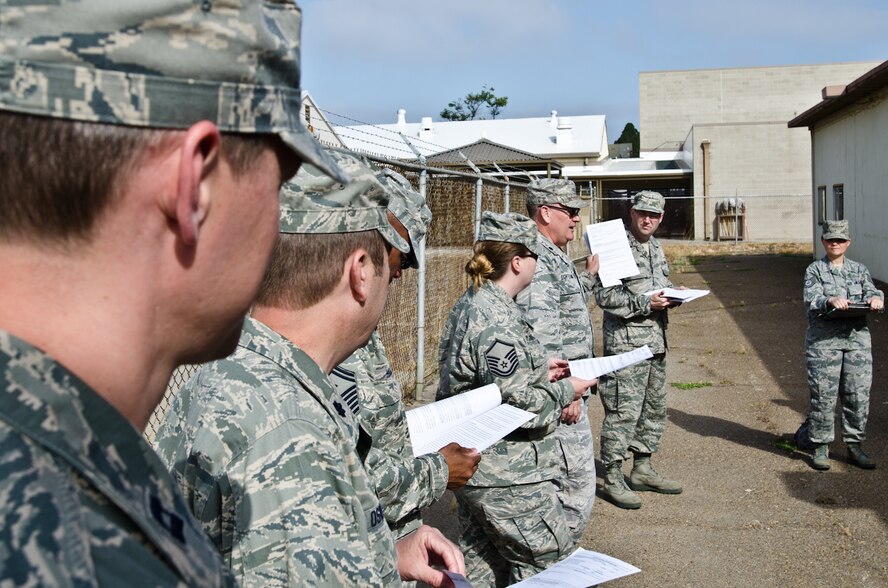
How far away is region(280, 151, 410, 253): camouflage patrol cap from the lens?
189 cm

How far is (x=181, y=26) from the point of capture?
2.89ft

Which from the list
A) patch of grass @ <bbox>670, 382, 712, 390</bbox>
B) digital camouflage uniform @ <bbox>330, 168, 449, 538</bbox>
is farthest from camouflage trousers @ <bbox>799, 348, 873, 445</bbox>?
digital camouflage uniform @ <bbox>330, 168, 449, 538</bbox>

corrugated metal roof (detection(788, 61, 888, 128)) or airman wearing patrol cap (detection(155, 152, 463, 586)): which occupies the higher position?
corrugated metal roof (detection(788, 61, 888, 128))

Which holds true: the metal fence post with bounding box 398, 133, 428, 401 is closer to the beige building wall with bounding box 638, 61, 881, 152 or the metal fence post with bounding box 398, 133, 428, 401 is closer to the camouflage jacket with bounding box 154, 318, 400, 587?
the camouflage jacket with bounding box 154, 318, 400, 587

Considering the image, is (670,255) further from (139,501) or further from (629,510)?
(139,501)

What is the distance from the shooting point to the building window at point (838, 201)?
802 inches

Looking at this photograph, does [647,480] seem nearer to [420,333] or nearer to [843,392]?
[843,392]

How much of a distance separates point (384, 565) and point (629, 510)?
4.68 meters

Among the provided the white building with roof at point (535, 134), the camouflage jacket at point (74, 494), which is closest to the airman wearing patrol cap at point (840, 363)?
the camouflage jacket at point (74, 494)

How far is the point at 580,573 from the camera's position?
2.52m

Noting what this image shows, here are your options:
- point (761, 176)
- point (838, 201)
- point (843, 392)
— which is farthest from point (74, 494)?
point (761, 176)

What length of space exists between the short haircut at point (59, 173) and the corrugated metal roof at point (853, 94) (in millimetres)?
16081

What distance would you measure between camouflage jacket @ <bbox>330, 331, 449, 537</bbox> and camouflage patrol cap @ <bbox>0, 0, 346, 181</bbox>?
5.09 feet

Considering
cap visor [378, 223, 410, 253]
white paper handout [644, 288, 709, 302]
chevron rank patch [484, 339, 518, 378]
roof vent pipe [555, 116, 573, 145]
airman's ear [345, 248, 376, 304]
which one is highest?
roof vent pipe [555, 116, 573, 145]
